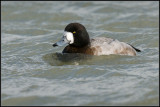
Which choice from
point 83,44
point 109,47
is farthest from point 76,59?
point 109,47

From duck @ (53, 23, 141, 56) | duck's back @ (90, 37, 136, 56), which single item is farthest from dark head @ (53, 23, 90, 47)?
duck's back @ (90, 37, 136, 56)

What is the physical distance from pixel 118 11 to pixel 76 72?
6.75m

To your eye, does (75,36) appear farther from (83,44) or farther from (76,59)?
(76,59)

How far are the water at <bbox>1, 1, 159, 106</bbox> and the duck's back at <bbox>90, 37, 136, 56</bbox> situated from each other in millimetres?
134

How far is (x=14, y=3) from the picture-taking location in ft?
52.7

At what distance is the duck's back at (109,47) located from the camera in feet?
30.7

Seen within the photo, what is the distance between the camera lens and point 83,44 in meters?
9.55

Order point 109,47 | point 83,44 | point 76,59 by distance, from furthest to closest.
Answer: point 83,44 < point 109,47 < point 76,59

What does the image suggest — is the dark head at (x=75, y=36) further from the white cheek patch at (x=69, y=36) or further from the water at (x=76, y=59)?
the water at (x=76, y=59)

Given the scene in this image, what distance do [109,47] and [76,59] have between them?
2.37 feet

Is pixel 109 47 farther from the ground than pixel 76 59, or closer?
farther from the ground

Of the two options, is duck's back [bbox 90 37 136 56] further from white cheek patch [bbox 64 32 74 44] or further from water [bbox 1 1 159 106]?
white cheek patch [bbox 64 32 74 44]

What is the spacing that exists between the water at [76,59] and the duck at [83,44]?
13cm

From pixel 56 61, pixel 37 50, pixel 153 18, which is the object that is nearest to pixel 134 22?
pixel 153 18
